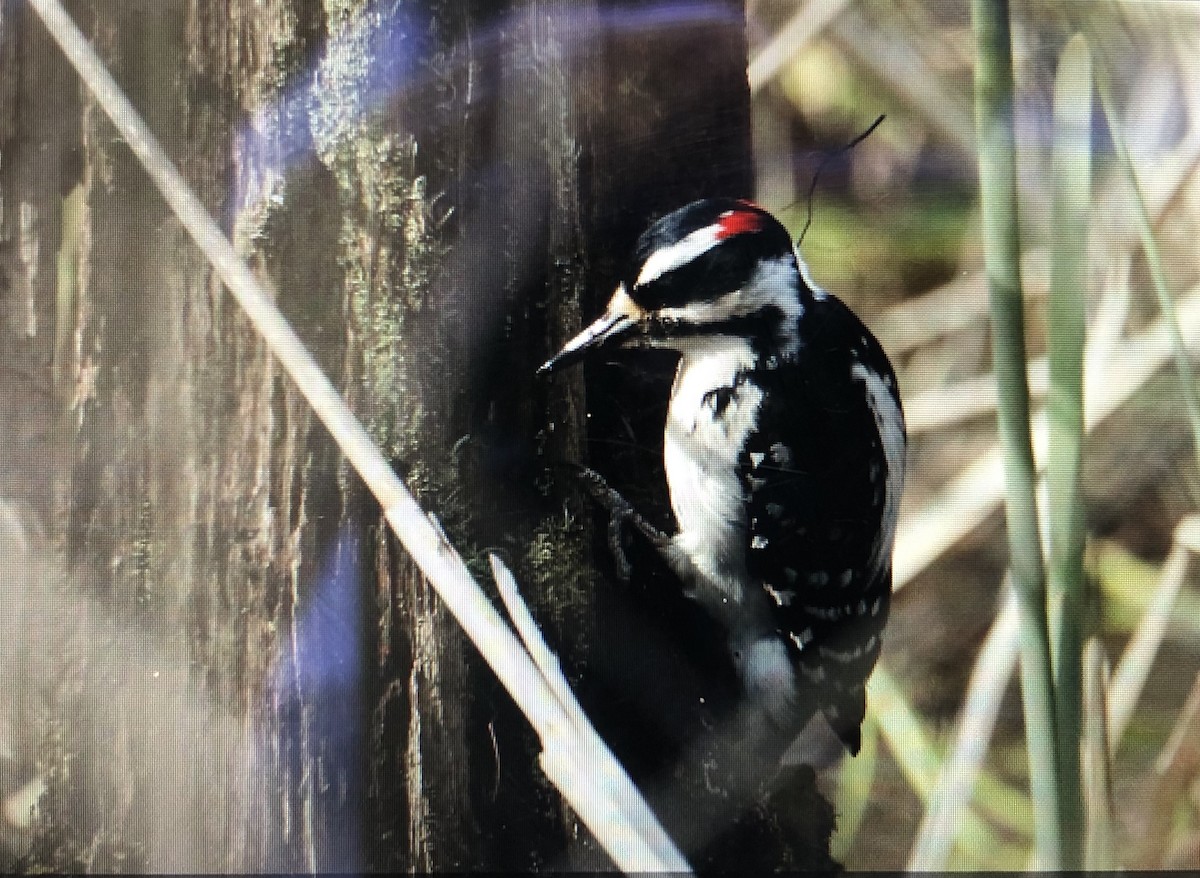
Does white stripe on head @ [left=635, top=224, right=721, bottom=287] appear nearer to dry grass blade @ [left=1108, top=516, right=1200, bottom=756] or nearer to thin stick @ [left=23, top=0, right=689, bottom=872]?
thin stick @ [left=23, top=0, right=689, bottom=872]

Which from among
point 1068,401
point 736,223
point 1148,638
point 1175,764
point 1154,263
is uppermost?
point 736,223

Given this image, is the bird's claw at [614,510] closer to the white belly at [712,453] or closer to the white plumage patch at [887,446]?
the white belly at [712,453]

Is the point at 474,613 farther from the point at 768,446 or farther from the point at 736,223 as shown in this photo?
the point at 736,223

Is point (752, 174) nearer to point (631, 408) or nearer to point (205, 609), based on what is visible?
point (631, 408)

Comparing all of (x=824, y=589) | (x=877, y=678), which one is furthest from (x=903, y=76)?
(x=877, y=678)

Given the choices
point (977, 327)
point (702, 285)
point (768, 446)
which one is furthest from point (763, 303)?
point (977, 327)

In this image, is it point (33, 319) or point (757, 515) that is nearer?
point (757, 515)
